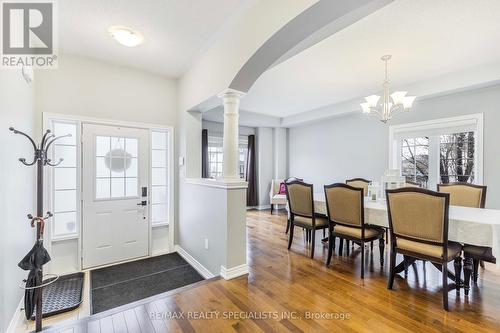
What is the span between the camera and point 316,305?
2.13 m

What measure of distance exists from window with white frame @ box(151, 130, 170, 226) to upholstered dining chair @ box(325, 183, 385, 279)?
258 centimetres

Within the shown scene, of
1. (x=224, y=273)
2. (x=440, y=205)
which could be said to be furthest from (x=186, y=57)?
(x=440, y=205)

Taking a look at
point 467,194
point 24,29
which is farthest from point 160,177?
point 467,194

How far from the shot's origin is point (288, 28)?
1886 mm

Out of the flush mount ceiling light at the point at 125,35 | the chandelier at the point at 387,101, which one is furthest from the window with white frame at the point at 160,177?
the chandelier at the point at 387,101

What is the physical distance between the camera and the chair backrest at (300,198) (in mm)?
3270

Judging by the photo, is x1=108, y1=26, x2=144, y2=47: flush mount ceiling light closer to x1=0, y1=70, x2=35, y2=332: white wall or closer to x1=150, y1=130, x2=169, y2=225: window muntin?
x1=0, y1=70, x2=35, y2=332: white wall

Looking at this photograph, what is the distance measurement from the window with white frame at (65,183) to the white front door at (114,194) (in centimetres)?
12

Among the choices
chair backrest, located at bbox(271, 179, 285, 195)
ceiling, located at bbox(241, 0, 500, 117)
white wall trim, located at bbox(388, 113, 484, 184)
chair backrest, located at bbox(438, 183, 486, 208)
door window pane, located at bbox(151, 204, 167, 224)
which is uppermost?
ceiling, located at bbox(241, 0, 500, 117)

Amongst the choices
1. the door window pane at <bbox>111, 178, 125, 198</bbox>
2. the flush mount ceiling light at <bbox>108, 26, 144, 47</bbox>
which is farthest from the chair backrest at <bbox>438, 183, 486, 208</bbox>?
the door window pane at <bbox>111, 178, 125, 198</bbox>

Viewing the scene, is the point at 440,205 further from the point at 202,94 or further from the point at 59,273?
the point at 59,273

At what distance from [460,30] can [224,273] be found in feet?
12.0

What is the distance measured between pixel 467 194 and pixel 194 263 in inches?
146

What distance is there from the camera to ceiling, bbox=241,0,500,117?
2244mm
